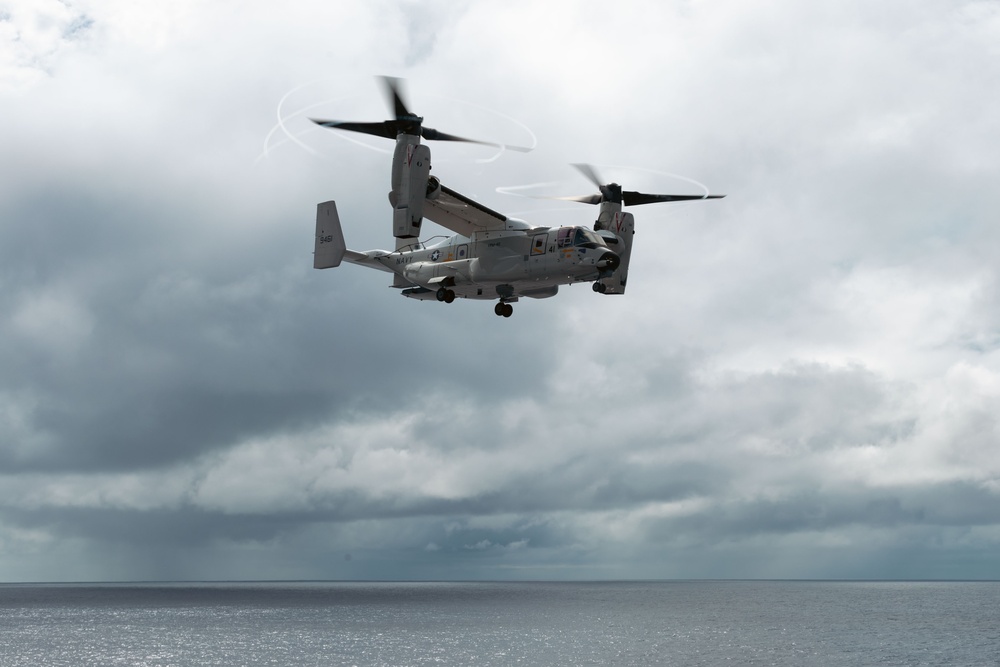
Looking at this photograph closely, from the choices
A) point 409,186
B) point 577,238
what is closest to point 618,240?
point 577,238

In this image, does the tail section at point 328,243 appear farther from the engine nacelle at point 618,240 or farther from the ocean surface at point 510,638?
the ocean surface at point 510,638

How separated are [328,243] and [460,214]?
30.1 ft

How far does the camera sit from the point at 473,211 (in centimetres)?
4319

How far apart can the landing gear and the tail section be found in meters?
7.92

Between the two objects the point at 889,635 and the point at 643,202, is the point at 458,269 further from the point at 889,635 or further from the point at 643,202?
the point at 889,635

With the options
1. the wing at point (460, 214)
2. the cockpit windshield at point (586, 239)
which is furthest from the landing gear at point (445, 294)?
the cockpit windshield at point (586, 239)

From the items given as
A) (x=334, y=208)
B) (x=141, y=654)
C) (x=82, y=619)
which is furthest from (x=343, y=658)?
(x=82, y=619)

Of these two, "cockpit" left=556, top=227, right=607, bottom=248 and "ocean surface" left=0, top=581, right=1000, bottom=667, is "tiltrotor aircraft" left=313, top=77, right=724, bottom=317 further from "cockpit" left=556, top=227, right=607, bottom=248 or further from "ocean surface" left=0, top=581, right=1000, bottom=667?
"ocean surface" left=0, top=581, right=1000, bottom=667

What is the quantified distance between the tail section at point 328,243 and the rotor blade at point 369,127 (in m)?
9.63

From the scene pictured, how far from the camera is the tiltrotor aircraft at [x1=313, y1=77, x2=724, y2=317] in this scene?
3897 cm

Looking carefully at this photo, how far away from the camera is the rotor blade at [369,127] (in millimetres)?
40281

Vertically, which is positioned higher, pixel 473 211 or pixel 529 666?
pixel 473 211

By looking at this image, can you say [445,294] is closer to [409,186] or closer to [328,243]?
[409,186]

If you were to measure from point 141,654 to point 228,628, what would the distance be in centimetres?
3817
